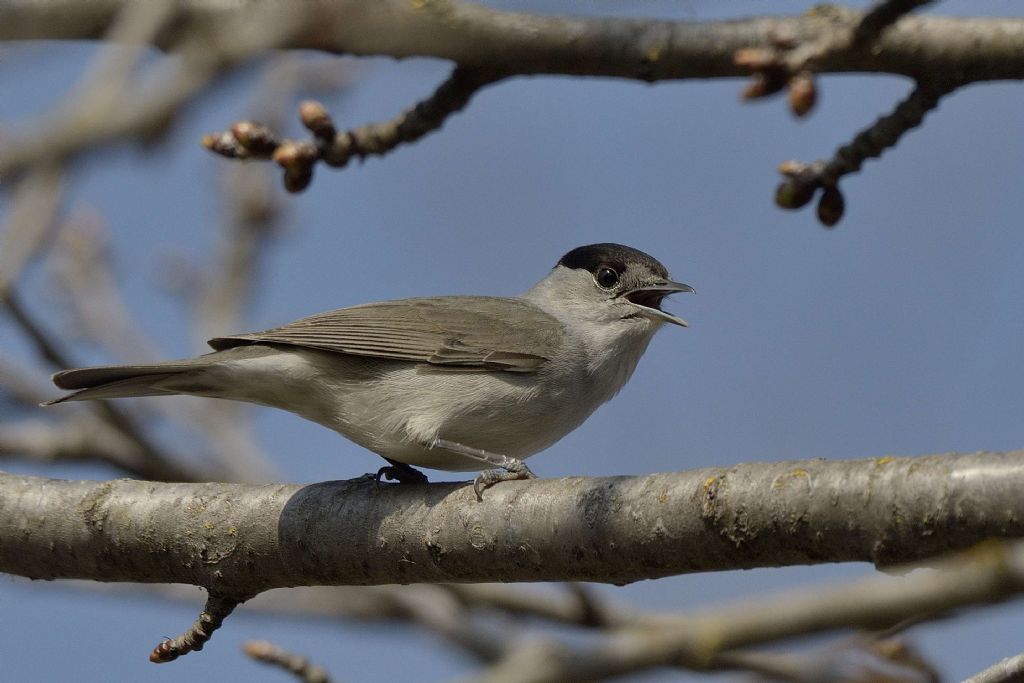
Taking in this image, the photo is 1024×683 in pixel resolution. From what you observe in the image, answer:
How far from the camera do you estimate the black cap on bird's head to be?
6547 millimetres

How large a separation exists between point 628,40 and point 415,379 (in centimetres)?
192

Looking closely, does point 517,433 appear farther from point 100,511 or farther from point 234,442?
point 234,442

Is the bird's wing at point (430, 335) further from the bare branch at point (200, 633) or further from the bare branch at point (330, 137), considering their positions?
the bare branch at point (200, 633)

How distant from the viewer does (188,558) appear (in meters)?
4.29

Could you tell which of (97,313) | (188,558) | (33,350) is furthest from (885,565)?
(97,313)

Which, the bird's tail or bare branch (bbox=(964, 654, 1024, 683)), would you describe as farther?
the bird's tail

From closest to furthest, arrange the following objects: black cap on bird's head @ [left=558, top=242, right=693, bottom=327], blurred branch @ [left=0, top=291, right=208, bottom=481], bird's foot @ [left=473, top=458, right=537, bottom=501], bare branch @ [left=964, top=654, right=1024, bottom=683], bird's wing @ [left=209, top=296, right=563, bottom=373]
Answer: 1. bare branch @ [left=964, top=654, right=1024, bottom=683]
2. bird's foot @ [left=473, top=458, right=537, bottom=501]
3. blurred branch @ [left=0, top=291, right=208, bottom=481]
4. bird's wing @ [left=209, top=296, right=563, bottom=373]
5. black cap on bird's head @ [left=558, top=242, right=693, bottom=327]

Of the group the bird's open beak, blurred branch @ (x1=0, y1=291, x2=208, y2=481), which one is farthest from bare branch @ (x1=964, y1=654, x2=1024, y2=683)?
blurred branch @ (x1=0, y1=291, x2=208, y2=481)

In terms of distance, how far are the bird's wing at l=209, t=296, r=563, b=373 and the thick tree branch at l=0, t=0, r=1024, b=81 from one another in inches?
58.9

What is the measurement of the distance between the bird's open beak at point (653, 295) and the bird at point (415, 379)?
12 cm

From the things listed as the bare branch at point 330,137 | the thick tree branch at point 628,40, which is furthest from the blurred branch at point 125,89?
the bare branch at point 330,137

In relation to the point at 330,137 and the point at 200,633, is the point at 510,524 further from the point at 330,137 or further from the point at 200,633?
the point at 330,137

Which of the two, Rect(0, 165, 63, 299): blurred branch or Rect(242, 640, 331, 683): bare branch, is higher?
Rect(0, 165, 63, 299): blurred branch

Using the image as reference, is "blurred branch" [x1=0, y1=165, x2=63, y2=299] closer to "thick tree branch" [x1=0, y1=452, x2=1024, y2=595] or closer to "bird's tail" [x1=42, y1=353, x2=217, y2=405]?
"thick tree branch" [x1=0, y1=452, x2=1024, y2=595]
